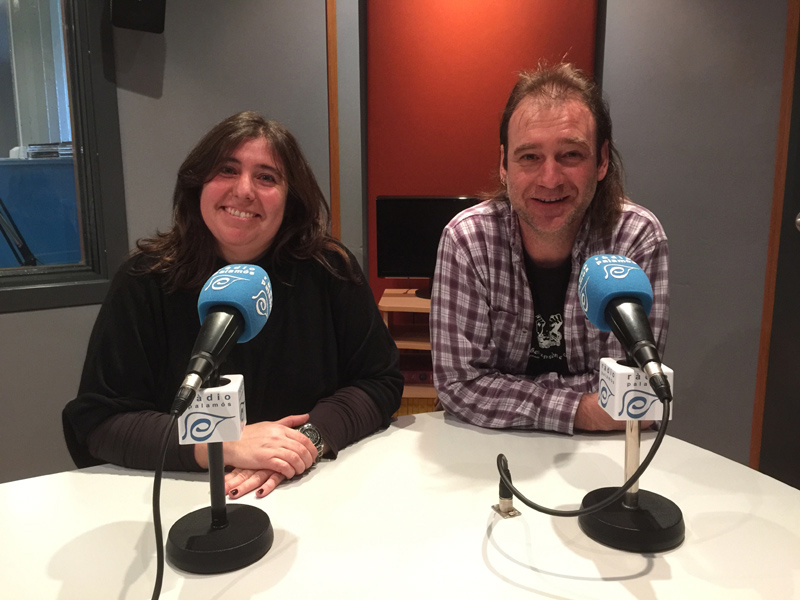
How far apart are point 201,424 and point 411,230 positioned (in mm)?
2192

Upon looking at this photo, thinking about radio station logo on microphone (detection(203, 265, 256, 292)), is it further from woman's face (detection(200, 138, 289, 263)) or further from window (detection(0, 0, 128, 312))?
window (detection(0, 0, 128, 312))

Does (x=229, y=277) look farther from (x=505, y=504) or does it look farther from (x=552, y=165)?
(x=552, y=165)

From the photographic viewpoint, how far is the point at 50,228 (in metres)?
2.44

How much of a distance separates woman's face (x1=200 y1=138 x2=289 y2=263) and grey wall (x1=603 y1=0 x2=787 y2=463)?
1886mm

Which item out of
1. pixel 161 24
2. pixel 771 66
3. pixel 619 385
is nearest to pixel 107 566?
pixel 619 385

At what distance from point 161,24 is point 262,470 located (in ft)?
6.52

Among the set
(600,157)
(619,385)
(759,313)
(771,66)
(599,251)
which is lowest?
(759,313)

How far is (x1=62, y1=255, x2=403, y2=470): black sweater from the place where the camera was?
1.20 meters

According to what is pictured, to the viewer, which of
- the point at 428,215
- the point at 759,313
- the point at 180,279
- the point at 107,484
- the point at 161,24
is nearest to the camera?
the point at 107,484

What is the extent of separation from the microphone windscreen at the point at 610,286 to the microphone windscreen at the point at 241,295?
47cm

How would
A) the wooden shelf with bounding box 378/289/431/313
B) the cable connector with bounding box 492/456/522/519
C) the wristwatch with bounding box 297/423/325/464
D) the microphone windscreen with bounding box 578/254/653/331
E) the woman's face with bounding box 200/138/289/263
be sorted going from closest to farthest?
1. the microphone windscreen with bounding box 578/254/653/331
2. the cable connector with bounding box 492/456/522/519
3. the wristwatch with bounding box 297/423/325/464
4. the woman's face with bounding box 200/138/289/263
5. the wooden shelf with bounding box 378/289/431/313

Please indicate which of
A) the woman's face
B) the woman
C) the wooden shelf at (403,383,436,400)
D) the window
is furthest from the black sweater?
the wooden shelf at (403,383,436,400)

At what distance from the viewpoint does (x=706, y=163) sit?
265 cm

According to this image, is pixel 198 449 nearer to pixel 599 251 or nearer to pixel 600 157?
pixel 599 251
